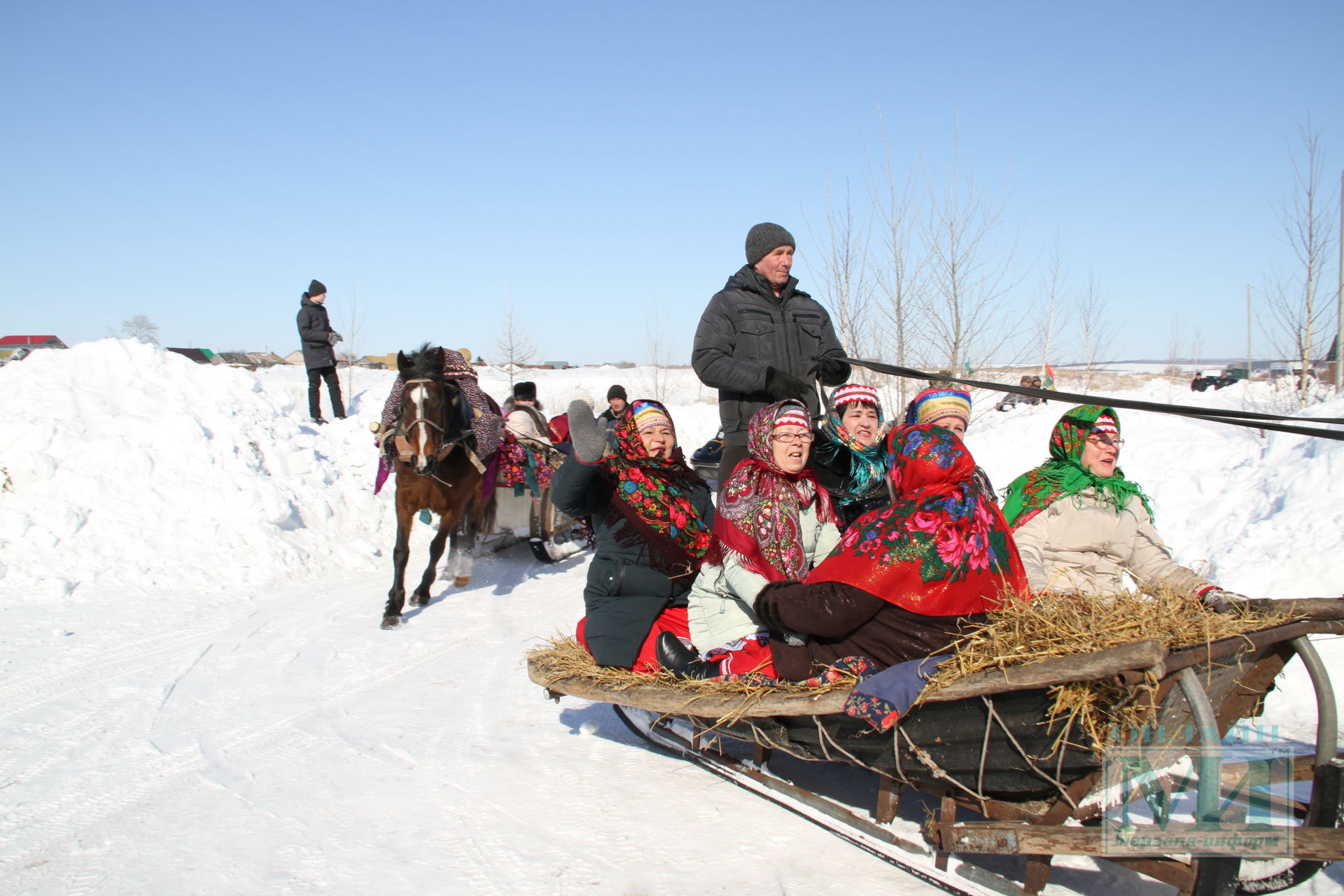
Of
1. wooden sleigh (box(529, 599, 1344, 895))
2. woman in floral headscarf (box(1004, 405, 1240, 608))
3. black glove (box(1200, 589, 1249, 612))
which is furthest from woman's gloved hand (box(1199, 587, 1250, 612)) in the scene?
woman in floral headscarf (box(1004, 405, 1240, 608))

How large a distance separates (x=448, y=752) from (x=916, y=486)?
2.75 metres

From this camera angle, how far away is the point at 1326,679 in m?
2.82

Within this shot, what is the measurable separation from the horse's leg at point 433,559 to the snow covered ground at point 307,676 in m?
0.14

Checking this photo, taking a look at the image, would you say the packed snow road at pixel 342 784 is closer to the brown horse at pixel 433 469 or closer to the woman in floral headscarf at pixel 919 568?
the woman in floral headscarf at pixel 919 568

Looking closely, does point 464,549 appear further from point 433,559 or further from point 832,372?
point 832,372

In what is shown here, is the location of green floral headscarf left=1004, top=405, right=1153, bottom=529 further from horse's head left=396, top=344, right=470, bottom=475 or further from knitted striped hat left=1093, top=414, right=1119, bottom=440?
horse's head left=396, top=344, right=470, bottom=475

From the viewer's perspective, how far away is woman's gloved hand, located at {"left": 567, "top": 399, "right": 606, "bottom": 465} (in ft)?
12.2

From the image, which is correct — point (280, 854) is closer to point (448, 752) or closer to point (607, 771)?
point (448, 752)

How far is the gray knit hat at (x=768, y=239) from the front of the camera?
4.50 m

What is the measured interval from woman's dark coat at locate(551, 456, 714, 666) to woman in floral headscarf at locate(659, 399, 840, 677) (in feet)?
0.91

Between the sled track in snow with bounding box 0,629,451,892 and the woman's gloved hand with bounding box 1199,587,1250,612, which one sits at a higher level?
the woman's gloved hand with bounding box 1199,587,1250,612

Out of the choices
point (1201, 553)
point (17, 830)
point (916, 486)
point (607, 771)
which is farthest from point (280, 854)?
point (1201, 553)

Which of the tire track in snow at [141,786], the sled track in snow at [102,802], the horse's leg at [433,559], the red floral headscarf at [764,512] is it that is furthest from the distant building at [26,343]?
the red floral headscarf at [764,512]

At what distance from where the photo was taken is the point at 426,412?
6.89 m
